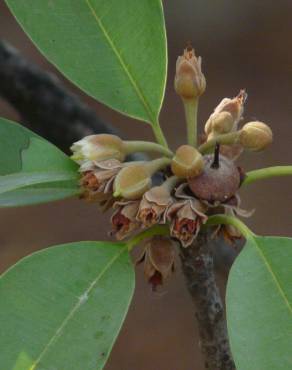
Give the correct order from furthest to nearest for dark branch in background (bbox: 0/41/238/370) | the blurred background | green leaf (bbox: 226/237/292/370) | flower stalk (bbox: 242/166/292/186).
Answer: the blurred background < dark branch in background (bbox: 0/41/238/370) < flower stalk (bbox: 242/166/292/186) < green leaf (bbox: 226/237/292/370)

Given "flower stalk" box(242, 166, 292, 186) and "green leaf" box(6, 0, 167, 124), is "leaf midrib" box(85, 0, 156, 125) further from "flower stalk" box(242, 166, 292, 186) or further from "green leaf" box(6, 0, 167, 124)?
"flower stalk" box(242, 166, 292, 186)

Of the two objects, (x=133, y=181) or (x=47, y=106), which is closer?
(x=133, y=181)

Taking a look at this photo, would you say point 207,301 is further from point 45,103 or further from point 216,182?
point 45,103

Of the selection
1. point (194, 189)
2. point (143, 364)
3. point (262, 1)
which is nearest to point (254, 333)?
point (194, 189)

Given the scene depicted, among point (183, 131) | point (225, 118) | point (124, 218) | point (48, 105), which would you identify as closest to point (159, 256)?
point (124, 218)

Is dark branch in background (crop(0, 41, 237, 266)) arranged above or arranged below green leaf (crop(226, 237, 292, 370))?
above

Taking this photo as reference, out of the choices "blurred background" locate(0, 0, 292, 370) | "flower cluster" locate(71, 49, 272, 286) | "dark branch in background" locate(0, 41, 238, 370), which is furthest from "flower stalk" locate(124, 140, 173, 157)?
"blurred background" locate(0, 0, 292, 370)

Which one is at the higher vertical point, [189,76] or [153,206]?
[189,76]

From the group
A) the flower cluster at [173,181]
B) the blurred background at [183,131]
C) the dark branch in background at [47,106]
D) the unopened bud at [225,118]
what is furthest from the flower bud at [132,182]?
the blurred background at [183,131]
